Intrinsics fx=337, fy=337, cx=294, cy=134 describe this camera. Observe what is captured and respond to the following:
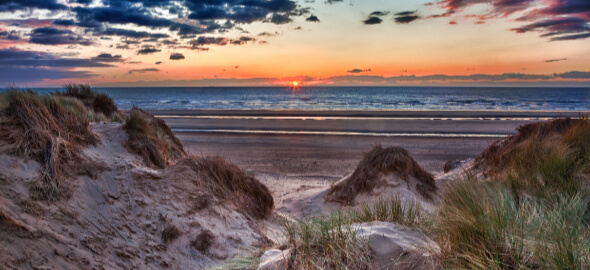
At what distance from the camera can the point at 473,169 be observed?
361 inches

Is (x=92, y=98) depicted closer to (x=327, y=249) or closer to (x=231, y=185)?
(x=231, y=185)

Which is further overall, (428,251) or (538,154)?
(538,154)

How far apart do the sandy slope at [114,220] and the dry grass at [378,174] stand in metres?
2.53

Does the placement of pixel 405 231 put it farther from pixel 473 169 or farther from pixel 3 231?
pixel 473 169

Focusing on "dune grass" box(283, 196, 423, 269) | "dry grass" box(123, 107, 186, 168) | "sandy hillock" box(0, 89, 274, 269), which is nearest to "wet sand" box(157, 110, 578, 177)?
"dry grass" box(123, 107, 186, 168)

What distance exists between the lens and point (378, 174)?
7762 millimetres

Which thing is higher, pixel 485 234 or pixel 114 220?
pixel 485 234

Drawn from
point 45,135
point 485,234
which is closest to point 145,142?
point 45,135

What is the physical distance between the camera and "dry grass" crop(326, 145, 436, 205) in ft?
25.3

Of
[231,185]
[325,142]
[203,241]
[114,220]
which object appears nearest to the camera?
[114,220]

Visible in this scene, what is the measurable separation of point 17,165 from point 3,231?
1.12 meters

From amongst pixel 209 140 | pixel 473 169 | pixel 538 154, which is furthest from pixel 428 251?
pixel 209 140

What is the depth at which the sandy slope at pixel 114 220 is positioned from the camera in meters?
3.59

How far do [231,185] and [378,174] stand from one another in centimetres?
342
